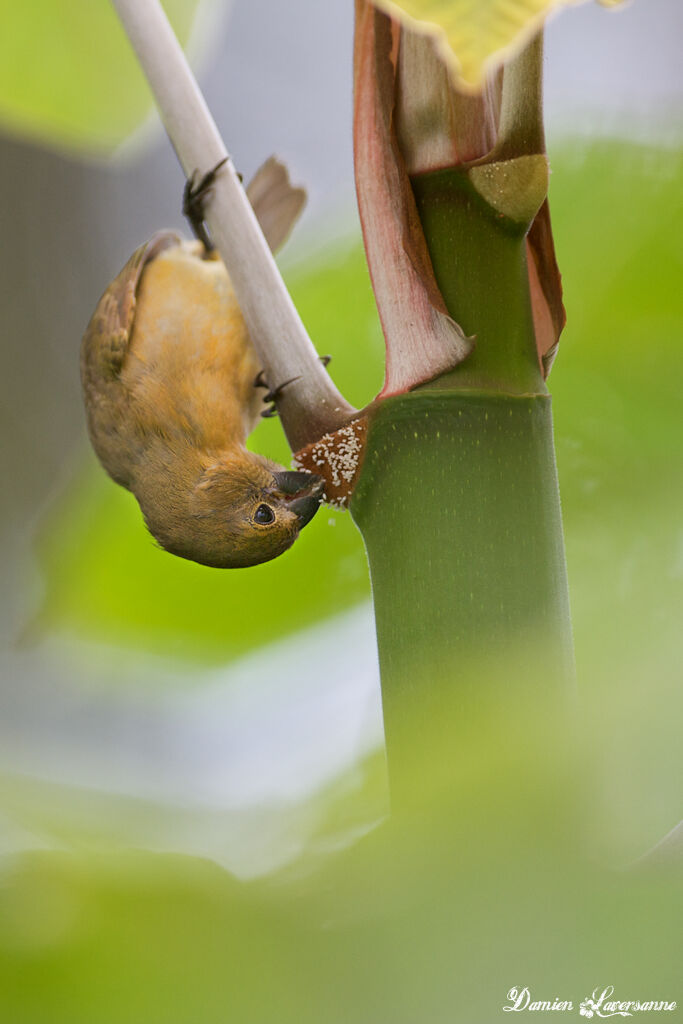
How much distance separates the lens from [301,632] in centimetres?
41

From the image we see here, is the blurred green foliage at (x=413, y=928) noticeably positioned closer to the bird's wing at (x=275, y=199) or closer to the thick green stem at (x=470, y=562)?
the thick green stem at (x=470, y=562)

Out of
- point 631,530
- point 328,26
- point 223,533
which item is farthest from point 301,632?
point 328,26

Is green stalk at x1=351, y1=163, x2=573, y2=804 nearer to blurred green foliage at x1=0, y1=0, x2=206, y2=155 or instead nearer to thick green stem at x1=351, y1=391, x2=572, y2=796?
thick green stem at x1=351, y1=391, x2=572, y2=796

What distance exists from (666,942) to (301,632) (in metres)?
0.22

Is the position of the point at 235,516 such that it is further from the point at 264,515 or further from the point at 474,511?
the point at 474,511

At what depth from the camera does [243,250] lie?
0.93ft

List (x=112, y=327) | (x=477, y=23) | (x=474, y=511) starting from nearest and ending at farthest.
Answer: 1. (x=477, y=23)
2. (x=474, y=511)
3. (x=112, y=327)

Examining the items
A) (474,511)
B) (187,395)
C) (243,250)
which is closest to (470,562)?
(474,511)

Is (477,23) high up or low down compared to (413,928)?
up

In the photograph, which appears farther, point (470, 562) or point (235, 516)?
point (235, 516)

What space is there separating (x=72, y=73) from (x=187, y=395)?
153 mm

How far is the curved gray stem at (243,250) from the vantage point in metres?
0.27

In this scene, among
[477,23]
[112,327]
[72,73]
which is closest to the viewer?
[477,23]
